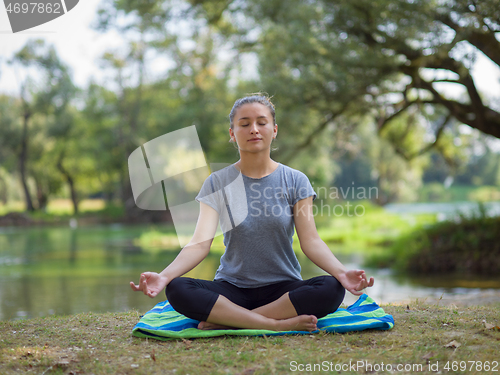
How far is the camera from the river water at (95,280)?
6.44 metres

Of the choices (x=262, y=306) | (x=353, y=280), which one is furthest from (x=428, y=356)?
(x=262, y=306)

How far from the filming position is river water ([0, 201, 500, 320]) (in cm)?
644

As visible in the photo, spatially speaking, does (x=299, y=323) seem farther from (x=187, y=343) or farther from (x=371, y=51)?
(x=371, y=51)

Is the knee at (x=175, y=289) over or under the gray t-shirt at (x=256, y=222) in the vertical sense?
under

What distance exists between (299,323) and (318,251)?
429 millimetres

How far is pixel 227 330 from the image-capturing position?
8.44 ft

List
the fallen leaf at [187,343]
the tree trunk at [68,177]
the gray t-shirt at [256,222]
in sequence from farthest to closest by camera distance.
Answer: the tree trunk at [68,177], the gray t-shirt at [256,222], the fallen leaf at [187,343]

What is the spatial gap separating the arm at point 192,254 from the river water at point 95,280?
2.06 meters

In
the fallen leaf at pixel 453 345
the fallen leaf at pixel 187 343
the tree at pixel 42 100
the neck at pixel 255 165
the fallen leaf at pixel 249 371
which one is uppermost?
the tree at pixel 42 100

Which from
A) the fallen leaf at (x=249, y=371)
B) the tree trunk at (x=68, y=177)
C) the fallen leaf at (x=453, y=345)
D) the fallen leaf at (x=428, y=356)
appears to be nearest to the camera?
the fallen leaf at (x=249, y=371)

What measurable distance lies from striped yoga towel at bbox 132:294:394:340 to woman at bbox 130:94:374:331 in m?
0.06

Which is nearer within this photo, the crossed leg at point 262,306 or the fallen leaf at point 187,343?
the fallen leaf at point 187,343

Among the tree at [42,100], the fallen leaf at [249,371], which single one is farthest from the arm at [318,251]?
the tree at [42,100]

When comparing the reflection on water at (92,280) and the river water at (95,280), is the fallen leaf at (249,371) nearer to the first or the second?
the river water at (95,280)
